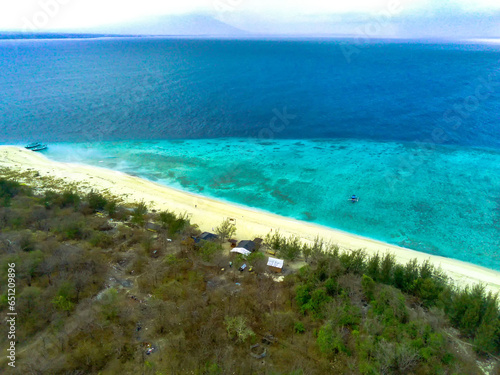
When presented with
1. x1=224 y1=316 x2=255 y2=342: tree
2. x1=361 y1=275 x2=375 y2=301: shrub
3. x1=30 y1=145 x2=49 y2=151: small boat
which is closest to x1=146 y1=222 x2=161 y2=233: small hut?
x1=224 y1=316 x2=255 y2=342: tree

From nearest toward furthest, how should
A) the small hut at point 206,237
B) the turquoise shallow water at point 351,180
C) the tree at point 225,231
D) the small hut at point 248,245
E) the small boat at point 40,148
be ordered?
the small hut at point 248,245, the small hut at point 206,237, the tree at point 225,231, the turquoise shallow water at point 351,180, the small boat at point 40,148

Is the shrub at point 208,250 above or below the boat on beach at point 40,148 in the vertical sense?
above

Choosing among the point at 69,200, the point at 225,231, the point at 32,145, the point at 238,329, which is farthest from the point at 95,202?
the point at 32,145

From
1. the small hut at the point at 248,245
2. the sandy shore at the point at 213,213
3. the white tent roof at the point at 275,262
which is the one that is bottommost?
the sandy shore at the point at 213,213

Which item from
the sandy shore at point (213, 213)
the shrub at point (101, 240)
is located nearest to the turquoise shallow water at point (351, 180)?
the sandy shore at point (213, 213)

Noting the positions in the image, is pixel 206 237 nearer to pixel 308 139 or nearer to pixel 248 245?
pixel 248 245

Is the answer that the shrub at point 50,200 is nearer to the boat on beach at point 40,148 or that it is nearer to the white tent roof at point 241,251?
the white tent roof at point 241,251

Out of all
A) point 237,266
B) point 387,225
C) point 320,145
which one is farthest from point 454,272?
point 320,145

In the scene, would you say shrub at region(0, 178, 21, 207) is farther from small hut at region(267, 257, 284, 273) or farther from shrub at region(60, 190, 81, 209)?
small hut at region(267, 257, 284, 273)
